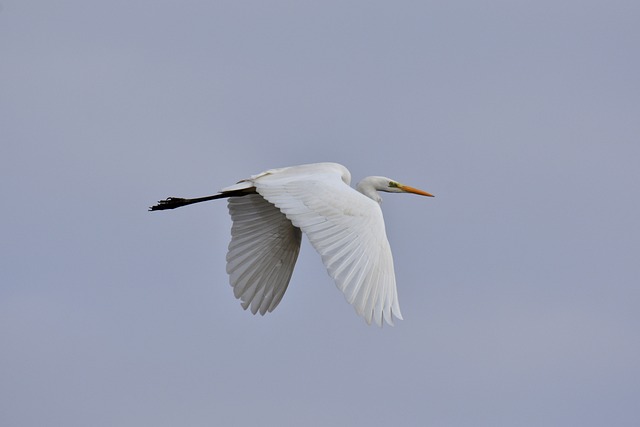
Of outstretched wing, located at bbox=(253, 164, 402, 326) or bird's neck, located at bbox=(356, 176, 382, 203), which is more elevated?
bird's neck, located at bbox=(356, 176, 382, 203)

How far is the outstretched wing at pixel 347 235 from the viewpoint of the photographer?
11016 millimetres

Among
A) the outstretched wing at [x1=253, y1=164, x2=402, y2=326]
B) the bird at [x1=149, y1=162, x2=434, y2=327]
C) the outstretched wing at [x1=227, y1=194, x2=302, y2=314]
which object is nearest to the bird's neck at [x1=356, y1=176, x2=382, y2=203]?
the bird at [x1=149, y1=162, x2=434, y2=327]

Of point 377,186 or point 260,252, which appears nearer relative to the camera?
point 260,252

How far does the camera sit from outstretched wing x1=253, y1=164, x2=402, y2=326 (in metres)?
11.0

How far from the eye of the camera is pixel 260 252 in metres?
14.5

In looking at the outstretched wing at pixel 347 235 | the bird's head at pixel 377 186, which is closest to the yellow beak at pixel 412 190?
the bird's head at pixel 377 186

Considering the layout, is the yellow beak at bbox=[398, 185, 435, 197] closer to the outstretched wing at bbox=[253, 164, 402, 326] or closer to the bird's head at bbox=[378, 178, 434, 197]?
the bird's head at bbox=[378, 178, 434, 197]

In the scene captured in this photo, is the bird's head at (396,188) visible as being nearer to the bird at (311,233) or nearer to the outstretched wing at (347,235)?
the bird at (311,233)

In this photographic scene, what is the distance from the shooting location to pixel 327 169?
45.6 feet

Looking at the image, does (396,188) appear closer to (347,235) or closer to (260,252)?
(260,252)

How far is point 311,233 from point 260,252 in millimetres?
2900

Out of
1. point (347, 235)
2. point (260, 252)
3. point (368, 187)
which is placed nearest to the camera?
point (347, 235)

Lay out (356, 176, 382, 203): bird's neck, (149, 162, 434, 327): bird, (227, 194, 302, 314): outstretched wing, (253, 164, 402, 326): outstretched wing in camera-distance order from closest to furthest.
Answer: (253, 164, 402, 326): outstretched wing
(149, 162, 434, 327): bird
(227, 194, 302, 314): outstretched wing
(356, 176, 382, 203): bird's neck

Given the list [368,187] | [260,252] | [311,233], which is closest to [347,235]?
[311,233]
